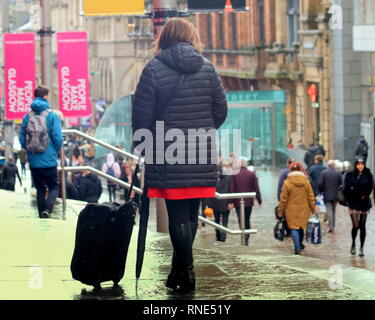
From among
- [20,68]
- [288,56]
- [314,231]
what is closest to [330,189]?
[314,231]

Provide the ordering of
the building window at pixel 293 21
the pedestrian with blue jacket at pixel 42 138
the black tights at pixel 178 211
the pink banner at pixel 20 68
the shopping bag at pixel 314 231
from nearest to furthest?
the black tights at pixel 178 211 → the pedestrian with blue jacket at pixel 42 138 → the shopping bag at pixel 314 231 → the pink banner at pixel 20 68 → the building window at pixel 293 21

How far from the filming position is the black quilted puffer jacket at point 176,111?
8.90 metres

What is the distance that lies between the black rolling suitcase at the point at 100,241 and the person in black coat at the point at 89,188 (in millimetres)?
11884

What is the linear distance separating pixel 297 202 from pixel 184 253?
1033cm

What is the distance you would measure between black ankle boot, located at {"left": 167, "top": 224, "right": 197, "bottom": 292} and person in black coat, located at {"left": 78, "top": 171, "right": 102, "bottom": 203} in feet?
39.1

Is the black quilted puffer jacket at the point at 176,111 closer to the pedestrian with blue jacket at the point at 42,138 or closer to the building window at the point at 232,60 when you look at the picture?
the pedestrian with blue jacket at the point at 42,138

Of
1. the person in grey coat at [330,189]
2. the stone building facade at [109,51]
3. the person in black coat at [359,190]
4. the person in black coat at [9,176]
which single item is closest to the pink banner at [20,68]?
the person in black coat at [9,176]

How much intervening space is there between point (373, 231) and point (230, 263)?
13.5 meters

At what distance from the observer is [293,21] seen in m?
50.9

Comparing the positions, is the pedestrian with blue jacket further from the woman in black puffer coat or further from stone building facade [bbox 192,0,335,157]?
stone building facade [bbox 192,0,335,157]

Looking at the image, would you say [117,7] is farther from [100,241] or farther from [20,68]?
[20,68]

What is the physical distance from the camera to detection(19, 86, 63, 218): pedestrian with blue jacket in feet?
46.5
